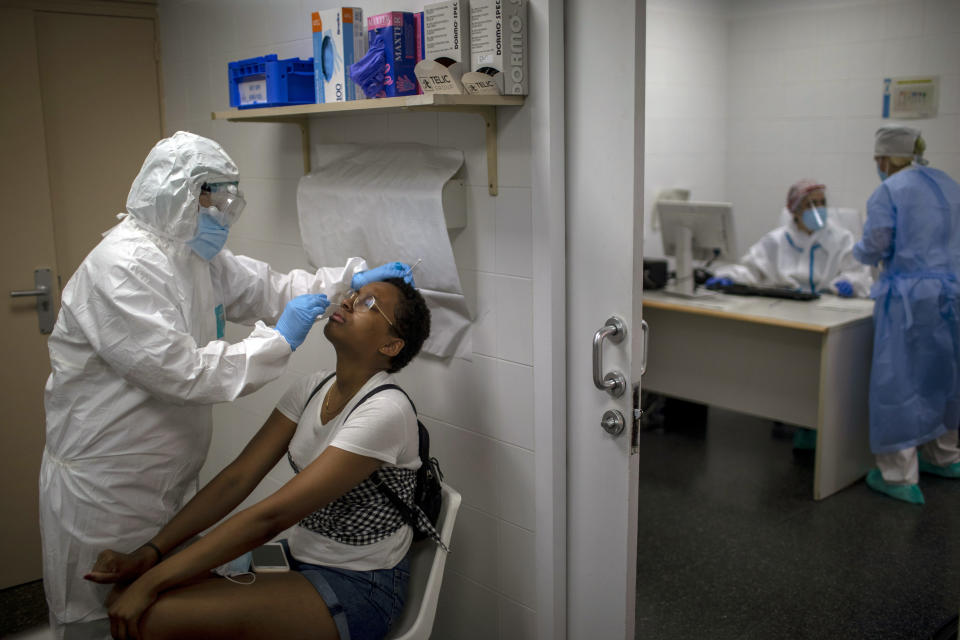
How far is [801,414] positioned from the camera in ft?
12.3

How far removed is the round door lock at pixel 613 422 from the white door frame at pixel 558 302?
2 cm

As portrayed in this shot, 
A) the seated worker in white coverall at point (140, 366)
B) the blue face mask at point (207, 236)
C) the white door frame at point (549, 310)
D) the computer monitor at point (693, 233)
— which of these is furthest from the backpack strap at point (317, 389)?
the computer monitor at point (693, 233)

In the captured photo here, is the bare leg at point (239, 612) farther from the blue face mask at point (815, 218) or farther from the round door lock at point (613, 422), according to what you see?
the blue face mask at point (815, 218)

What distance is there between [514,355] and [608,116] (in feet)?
1.99

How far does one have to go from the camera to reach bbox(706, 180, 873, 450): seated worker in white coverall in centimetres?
464

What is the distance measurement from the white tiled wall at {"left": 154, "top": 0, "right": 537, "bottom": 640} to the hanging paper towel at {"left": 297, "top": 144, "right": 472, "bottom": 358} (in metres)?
0.05

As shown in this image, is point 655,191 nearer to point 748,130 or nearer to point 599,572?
point 748,130

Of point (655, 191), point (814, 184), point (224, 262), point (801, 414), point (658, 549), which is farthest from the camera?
point (655, 191)

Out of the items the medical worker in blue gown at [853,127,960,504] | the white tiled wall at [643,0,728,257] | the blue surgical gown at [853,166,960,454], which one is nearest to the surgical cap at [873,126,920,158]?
the medical worker in blue gown at [853,127,960,504]

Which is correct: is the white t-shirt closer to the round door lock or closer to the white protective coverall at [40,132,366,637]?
the white protective coverall at [40,132,366,637]

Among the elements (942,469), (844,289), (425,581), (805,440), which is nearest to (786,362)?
(805,440)

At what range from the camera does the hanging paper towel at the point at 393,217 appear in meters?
1.96

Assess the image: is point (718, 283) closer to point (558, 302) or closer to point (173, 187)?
point (558, 302)

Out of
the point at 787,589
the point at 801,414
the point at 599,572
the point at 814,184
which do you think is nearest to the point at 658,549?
the point at 787,589
